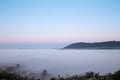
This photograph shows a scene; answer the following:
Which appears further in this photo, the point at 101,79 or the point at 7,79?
the point at 7,79

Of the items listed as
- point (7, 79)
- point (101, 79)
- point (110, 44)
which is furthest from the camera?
point (110, 44)

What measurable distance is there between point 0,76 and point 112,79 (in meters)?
8.26

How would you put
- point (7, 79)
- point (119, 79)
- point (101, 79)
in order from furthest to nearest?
point (7, 79)
point (101, 79)
point (119, 79)

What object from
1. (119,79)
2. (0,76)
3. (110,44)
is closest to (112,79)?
(119,79)

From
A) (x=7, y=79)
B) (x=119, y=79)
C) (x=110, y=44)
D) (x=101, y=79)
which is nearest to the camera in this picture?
(x=119, y=79)

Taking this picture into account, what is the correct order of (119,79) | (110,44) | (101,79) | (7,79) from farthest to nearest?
1. (110,44)
2. (7,79)
3. (101,79)
4. (119,79)

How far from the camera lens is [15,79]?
15320 mm

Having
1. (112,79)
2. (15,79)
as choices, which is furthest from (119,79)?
(15,79)

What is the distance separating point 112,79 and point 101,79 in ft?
2.62

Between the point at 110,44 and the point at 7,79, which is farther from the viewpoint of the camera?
the point at 110,44

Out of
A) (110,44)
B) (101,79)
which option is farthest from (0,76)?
(110,44)

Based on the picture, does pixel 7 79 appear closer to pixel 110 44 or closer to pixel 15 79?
pixel 15 79

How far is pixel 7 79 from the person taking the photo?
14906mm

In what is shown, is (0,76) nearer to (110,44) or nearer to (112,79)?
(112,79)
